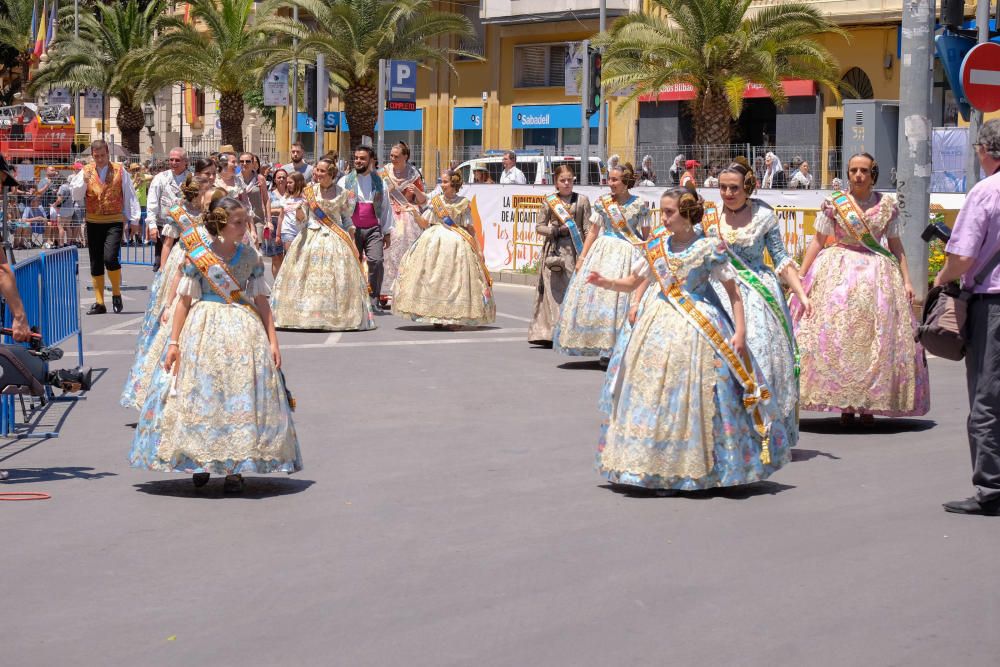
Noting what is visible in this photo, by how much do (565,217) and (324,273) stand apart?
303 centimetres

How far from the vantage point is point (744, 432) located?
8.04 meters

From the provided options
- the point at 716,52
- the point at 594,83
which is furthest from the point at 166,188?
the point at 716,52

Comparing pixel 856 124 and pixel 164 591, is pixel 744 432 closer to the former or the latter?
pixel 164 591

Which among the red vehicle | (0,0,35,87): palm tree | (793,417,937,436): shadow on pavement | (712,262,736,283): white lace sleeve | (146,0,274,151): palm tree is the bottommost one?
(793,417,937,436): shadow on pavement

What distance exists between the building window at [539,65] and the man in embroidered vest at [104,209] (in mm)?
31863

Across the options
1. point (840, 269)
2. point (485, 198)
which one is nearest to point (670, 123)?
point (485, 198)

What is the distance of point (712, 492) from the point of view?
8.15 metres

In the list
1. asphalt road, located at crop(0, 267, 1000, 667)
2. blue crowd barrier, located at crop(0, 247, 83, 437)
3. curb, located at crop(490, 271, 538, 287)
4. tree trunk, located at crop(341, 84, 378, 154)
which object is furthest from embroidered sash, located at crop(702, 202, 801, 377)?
tree trunk, located at crop(341, 84, 378, 154)

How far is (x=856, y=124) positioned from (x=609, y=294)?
474cm

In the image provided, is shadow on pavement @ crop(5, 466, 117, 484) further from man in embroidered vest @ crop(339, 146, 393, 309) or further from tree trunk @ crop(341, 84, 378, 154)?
tree trunk @ crop(341, 84, 378, 154)

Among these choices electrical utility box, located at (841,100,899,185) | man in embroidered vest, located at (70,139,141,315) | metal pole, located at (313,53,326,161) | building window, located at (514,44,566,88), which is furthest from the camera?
building window, located at (514,44,566,88)

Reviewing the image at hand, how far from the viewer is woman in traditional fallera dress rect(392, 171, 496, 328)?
16.9m

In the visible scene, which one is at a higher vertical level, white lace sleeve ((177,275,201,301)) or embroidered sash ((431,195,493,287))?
embroidered sash ((431,195,493,287))

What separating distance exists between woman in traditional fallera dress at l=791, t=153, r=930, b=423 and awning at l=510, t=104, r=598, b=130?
36886 mm
